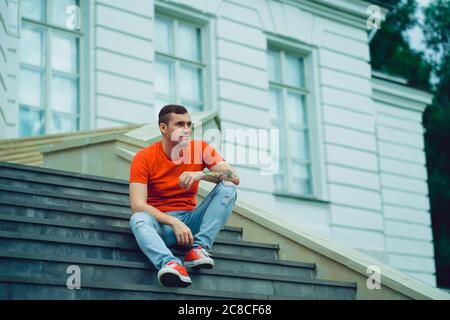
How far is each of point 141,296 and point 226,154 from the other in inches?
294

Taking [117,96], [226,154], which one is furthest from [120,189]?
[226,154]

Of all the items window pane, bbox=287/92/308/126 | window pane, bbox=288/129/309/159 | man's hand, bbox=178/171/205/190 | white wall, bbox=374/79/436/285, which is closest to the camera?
man's hand, bbox=178/171/205/190

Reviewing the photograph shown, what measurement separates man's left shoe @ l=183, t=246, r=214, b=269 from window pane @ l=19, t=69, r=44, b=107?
574 cm

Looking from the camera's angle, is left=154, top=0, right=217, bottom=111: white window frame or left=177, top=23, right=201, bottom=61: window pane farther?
left=177, top=23, right=201, bottom=61: window pane

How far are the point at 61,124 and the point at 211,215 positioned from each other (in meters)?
5.74

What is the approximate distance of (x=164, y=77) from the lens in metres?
12.8

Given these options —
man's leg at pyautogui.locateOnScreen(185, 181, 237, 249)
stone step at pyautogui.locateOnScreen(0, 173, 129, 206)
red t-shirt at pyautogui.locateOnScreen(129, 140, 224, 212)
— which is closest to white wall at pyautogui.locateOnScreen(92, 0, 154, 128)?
stone step at pyautogui.locateOnScreen(0, 173, 129, 206)

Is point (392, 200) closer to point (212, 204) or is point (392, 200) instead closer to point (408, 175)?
point (408, 175)

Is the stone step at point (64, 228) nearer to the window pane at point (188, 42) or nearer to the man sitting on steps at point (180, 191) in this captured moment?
the man sitting on steps at point (180, 191)

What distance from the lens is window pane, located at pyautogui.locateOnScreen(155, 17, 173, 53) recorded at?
1273cm

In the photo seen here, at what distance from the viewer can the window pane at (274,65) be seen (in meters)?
14.4

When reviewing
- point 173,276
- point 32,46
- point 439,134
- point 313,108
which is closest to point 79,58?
point 32,46

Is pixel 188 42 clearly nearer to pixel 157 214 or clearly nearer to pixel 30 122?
pixel 30 122

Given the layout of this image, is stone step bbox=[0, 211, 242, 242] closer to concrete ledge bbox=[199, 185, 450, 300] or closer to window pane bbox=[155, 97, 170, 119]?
concrete ledge bbox=[199, 185, 450, 300]
